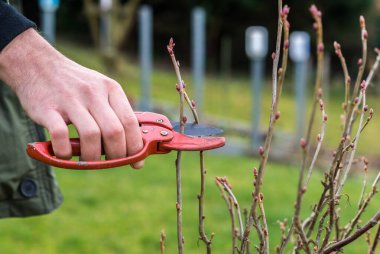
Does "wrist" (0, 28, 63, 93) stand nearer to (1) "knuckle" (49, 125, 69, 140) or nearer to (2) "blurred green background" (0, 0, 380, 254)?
(1) "knuckle" (49, 125, 69, 140)

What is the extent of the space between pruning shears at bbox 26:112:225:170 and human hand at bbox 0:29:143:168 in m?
0.02

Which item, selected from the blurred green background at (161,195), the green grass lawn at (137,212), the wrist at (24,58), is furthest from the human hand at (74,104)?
the green grass lawn at (137,212)

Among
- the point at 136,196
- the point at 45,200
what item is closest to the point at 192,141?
the point at 45,200

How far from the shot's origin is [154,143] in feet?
4.74

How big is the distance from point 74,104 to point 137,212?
436 centimetres

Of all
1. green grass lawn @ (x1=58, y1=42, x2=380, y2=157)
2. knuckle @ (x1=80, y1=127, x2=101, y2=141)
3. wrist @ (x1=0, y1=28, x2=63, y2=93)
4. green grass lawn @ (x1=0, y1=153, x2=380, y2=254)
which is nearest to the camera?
knuckle @ (x1=80, y1=127, x2=101, y2=141)

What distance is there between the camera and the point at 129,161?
1.33m

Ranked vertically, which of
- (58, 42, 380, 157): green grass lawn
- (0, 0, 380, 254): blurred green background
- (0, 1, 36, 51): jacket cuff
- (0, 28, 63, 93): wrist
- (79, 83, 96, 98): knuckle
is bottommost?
(58, 42, 380, 157): green grass lawn

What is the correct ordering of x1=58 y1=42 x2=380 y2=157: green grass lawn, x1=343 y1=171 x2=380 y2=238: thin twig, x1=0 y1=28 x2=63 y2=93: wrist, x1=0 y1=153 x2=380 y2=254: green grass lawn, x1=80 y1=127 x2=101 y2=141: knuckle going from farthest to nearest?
x1=58 y1=42 x2=380 y2=157: green grass lawn < x1=0 y1=153 x2=380 y2=254: green grass lawn < x1=343 y1=171 x2=380 y2=238: thin twig < x1=0 y1=28 x2=63 y2=93: wrist < x1=80 y1=127 x2=101 y2=141: knuckle

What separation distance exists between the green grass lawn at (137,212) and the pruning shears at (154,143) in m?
2.00

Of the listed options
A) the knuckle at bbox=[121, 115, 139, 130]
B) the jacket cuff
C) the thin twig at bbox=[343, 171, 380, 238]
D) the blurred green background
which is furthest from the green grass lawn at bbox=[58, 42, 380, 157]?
the knuckle at bbox=[121, 115, 139, 130]

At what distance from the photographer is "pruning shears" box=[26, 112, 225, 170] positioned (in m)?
1.32

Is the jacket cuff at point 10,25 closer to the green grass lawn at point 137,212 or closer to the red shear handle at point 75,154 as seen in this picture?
the red shear handle at point 75,154

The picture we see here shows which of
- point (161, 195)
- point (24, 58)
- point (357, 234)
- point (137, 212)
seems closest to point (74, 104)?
point (24, 58)
